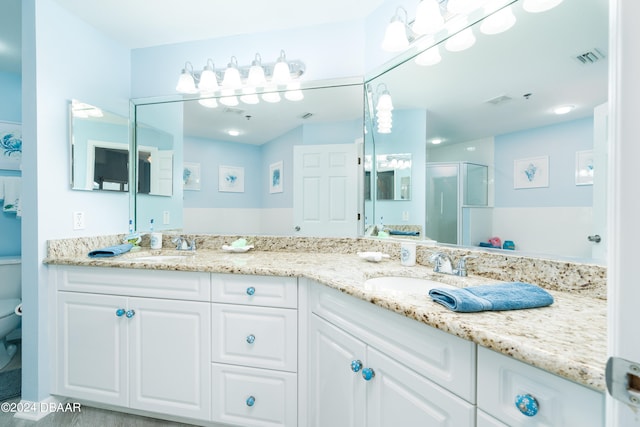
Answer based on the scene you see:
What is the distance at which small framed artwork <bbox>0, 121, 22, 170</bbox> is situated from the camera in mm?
2461

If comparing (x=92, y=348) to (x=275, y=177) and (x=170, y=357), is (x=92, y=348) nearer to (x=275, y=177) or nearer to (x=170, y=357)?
(x=170, y=357)

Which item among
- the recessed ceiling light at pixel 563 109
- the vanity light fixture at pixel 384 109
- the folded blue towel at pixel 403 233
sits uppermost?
the vanity light fixture at pixel 384 109

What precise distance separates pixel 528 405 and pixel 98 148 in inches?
98.5

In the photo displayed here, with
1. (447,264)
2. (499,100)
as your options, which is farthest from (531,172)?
(447,264)

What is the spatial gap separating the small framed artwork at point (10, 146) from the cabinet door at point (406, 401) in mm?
3213

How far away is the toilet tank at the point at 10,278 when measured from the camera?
224cm

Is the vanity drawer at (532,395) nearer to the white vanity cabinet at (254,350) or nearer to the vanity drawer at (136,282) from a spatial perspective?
the white vanity cabinet at (254,350)

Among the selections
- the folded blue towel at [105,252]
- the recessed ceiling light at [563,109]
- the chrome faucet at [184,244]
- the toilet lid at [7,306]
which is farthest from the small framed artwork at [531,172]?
the toilet lid at [7,306]

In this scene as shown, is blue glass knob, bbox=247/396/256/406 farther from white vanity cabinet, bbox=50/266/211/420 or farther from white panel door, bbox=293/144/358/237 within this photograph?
white panel door, bbox=293/144/358/237

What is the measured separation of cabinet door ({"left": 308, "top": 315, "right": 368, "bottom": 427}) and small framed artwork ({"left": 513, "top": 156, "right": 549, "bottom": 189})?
83 centimetres

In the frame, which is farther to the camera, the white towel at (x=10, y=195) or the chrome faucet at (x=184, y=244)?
the white towel at (x=10, y=195)

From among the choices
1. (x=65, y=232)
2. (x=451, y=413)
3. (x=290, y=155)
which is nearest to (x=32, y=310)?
(x=65, y=232)

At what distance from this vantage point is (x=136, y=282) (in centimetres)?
157

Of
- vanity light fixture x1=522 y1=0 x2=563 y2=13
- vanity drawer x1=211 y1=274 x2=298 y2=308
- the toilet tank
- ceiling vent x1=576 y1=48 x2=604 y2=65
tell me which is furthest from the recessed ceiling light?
the toilet tank
